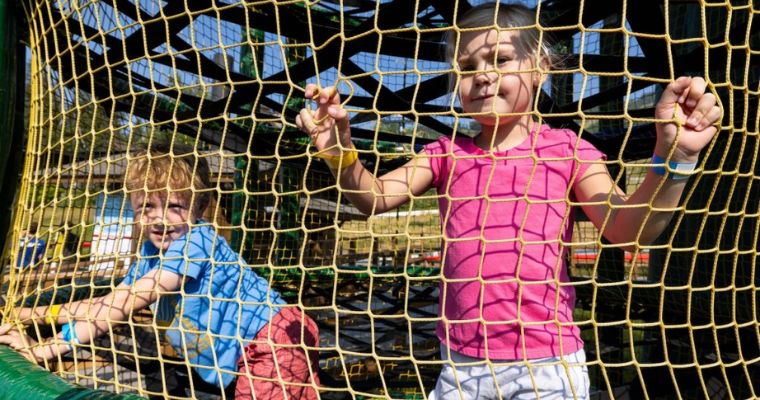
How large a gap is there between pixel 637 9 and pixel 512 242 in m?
0.69

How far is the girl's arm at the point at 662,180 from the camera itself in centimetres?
74

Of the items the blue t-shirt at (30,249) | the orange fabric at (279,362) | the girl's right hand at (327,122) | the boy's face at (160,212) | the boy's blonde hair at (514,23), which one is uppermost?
the boy's blonde hair at (514,23)

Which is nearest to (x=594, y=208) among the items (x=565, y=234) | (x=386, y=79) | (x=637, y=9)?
(x=565, y=234)

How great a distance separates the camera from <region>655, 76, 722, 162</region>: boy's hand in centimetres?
73

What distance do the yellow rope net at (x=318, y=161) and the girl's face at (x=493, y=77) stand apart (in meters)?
0.12

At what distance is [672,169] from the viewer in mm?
771

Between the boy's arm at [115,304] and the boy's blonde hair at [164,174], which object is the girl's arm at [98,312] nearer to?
the boy's arm at [115,304]

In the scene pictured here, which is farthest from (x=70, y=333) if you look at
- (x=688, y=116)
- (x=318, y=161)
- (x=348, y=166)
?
(x=318, y=161)

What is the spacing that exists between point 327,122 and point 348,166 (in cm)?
8

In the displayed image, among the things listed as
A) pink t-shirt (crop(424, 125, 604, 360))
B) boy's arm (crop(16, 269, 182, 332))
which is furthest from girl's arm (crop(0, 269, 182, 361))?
pink t-shirt (crop(424, 125, 604, 360))

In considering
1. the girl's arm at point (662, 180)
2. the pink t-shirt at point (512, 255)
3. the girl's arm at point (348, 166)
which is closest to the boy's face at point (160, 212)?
the girl's arm at point (348, 166)

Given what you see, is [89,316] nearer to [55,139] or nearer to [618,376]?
[55,139]

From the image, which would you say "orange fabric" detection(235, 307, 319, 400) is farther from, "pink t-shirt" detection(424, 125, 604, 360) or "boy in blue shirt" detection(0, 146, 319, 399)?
"pink t-shirt" detection(424, 125, 604, 360)

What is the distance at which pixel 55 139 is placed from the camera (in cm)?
140
